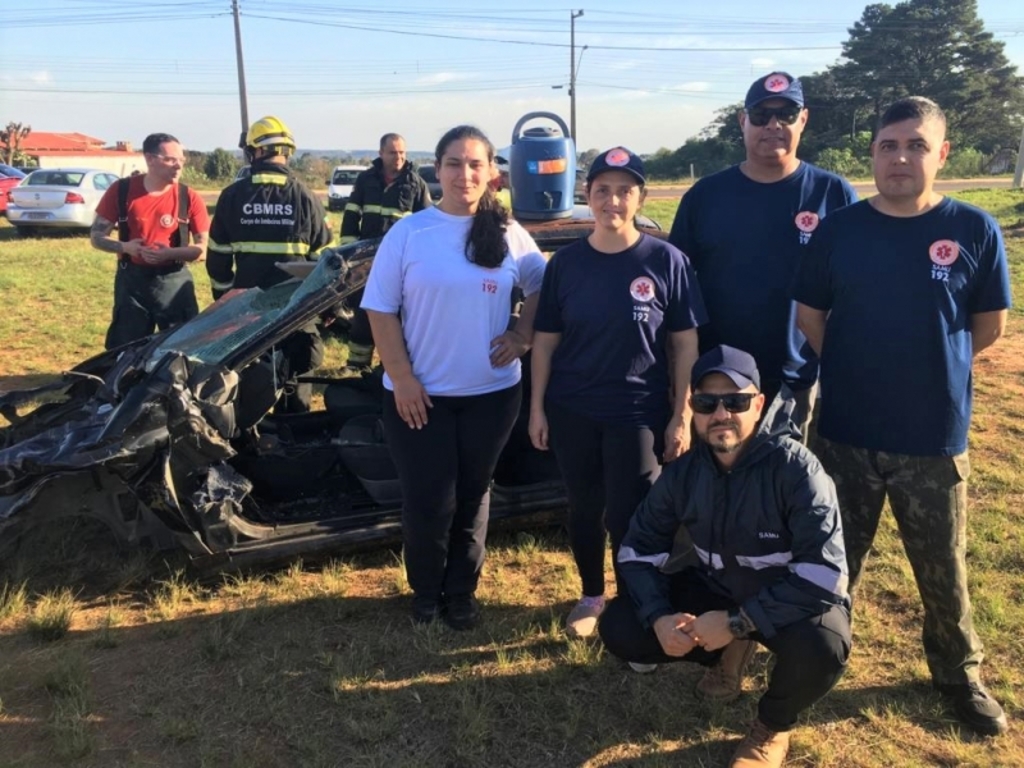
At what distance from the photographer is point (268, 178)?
460 centimetres

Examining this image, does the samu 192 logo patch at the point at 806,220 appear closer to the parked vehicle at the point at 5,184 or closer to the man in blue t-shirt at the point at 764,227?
the man in blue t-shirt at the point at 764,227

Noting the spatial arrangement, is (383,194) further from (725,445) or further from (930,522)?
(930,522)

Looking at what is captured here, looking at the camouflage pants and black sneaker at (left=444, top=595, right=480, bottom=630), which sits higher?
the camouflage pants

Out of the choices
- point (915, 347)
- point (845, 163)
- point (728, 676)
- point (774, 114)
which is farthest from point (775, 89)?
point (845, 163)

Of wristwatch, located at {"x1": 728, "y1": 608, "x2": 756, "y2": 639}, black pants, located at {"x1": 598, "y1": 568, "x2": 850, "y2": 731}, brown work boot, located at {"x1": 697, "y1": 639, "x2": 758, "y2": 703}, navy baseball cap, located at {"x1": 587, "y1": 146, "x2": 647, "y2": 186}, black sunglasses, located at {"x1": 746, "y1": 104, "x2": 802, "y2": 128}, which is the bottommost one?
brown work boot, located at {"x1": 697, "y1": 639, "x2": 758, "y2": 703}

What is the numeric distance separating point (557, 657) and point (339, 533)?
974 mm

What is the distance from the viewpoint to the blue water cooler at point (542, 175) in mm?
3834

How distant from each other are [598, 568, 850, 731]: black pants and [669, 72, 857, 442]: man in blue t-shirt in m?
0.84

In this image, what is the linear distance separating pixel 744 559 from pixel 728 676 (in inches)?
20.1

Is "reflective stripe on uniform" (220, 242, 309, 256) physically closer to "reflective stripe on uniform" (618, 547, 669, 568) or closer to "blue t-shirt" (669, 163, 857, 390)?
"blue t-shirt" (669, 163, 857, 390)

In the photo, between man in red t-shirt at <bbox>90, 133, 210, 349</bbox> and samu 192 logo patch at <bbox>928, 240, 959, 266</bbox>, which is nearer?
samu 192 logo patch at <bbox>928, 240, 959, 266</bbox>

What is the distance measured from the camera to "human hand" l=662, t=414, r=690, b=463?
8.68 feet

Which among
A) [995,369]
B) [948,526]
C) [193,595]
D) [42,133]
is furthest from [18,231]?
[42,133]

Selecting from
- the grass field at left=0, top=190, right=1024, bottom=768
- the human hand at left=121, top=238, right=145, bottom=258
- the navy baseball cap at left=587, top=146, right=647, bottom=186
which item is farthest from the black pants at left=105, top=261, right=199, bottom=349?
the navy baseball cap at left=587, top=146, right=647, bottom=186
